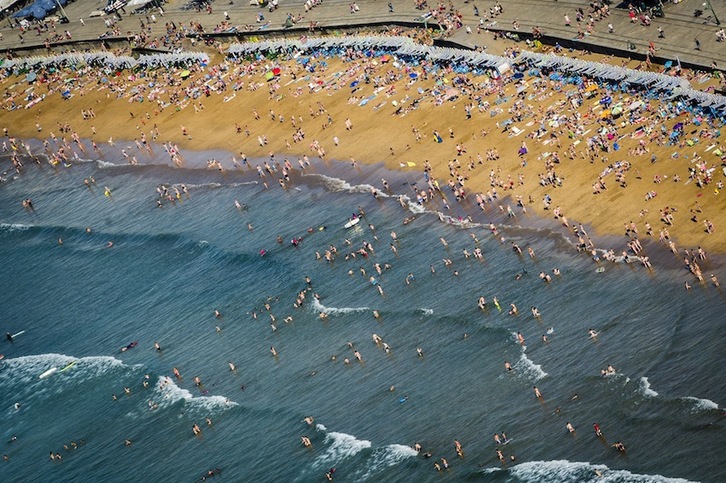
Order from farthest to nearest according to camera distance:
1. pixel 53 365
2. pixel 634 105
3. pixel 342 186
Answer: pixel 342 186 → pixel 53 365 → pixel 634 105

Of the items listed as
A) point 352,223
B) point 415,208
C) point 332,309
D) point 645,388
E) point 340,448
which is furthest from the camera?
point 352,223

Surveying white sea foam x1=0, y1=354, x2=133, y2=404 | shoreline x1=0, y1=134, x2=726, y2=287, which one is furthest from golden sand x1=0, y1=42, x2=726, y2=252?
white sea foam x1=0, y1=354, x2=133, y2=404

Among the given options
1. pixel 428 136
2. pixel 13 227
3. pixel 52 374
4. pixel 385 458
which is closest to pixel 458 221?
pixel 428 136

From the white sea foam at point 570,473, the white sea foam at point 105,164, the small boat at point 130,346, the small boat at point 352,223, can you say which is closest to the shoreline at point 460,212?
the white sea foam at point 105,164

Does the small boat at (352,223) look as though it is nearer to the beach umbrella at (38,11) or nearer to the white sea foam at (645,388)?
the white sea foam at (645,388)

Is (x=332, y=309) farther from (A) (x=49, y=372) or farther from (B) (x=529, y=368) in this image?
(A) (x=49, y=372)

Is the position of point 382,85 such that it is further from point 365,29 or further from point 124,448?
point 124,448

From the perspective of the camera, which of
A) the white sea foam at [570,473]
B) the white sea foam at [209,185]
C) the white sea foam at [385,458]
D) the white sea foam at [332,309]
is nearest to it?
the white sea foam at [570,473]
